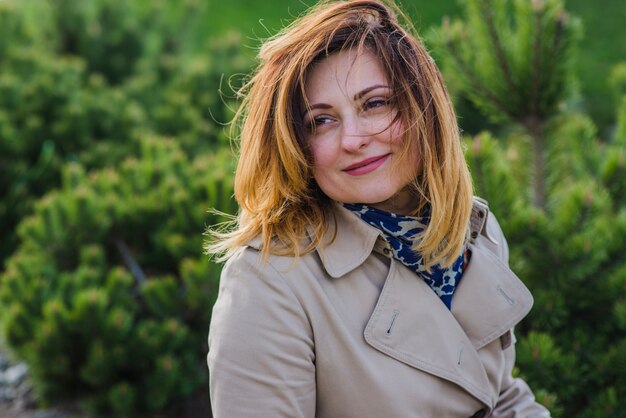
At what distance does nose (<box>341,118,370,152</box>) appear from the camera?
1.54 m

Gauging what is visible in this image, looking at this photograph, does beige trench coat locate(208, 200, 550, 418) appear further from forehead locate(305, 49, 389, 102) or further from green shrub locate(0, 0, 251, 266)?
green shrub locate(0, 0, 251, 266)

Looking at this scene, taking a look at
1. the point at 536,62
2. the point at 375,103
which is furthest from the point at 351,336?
the point at 536,62

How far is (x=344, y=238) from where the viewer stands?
1655 millimetres

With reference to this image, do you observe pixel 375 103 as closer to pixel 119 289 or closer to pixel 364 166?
pixel 364 166

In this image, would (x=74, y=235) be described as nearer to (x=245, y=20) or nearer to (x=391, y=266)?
(x=391, y=266)

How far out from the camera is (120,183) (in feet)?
11.4

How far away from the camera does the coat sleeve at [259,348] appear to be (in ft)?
4.76

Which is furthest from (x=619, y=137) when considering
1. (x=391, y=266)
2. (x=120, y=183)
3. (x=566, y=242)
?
(x=120, y=183)

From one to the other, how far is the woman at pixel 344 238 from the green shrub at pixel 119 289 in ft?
3.97

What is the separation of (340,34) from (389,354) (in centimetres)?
73

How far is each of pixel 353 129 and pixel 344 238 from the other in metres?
0.27

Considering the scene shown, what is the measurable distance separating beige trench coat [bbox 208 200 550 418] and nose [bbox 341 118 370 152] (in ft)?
0.64

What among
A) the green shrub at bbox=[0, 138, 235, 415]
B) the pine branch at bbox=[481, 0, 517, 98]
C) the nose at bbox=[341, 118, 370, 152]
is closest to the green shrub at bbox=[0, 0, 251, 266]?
the green shrub at bbox=[0, 138, 235, 415]

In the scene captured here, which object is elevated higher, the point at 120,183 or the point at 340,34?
the point at 340,34
